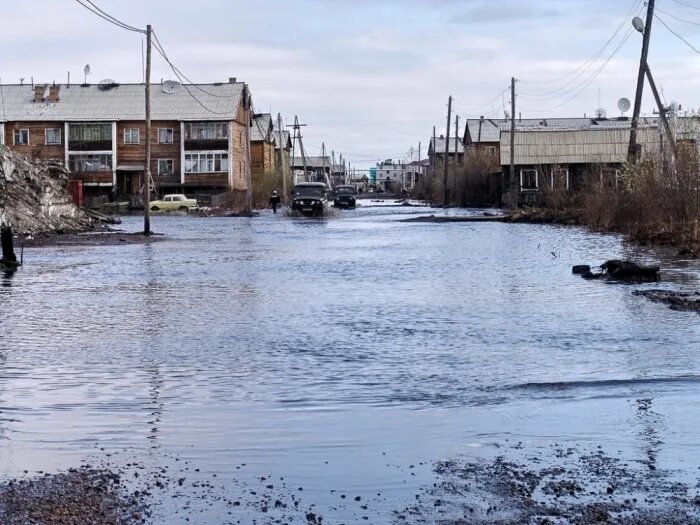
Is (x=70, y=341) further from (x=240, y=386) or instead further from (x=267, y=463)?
(x=267, y=463)

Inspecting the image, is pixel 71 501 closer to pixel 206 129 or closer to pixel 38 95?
pixel 206 129

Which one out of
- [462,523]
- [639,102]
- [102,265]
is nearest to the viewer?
[462,523]

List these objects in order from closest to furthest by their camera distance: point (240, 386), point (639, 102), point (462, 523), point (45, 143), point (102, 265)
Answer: point (462, 523), point (240, 386), point (102, 265), point (639, 102), point (45, 143)

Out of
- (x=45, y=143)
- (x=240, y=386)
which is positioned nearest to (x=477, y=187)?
(x=45, y=143)

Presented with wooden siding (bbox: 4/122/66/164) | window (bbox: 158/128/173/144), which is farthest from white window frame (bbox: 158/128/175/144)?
wooden siding (bbox: 4/122/66/164)

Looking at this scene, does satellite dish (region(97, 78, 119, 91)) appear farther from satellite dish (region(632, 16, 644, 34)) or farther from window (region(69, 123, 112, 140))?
satellite dish (region(632, 16, 644, 34))

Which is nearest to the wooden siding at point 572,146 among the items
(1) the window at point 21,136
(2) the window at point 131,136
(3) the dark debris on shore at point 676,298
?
(2) the window at point 131,136

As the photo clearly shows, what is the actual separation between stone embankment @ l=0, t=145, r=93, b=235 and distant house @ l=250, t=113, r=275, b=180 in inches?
2145

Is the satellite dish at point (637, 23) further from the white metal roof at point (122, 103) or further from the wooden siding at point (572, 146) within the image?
the white metal roof at point (122, 103)

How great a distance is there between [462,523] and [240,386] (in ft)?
15.2

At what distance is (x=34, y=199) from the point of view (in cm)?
4016

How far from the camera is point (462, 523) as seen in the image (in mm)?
5613

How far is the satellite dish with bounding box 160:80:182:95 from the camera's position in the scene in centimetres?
8738

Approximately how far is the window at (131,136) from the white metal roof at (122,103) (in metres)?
1.10
